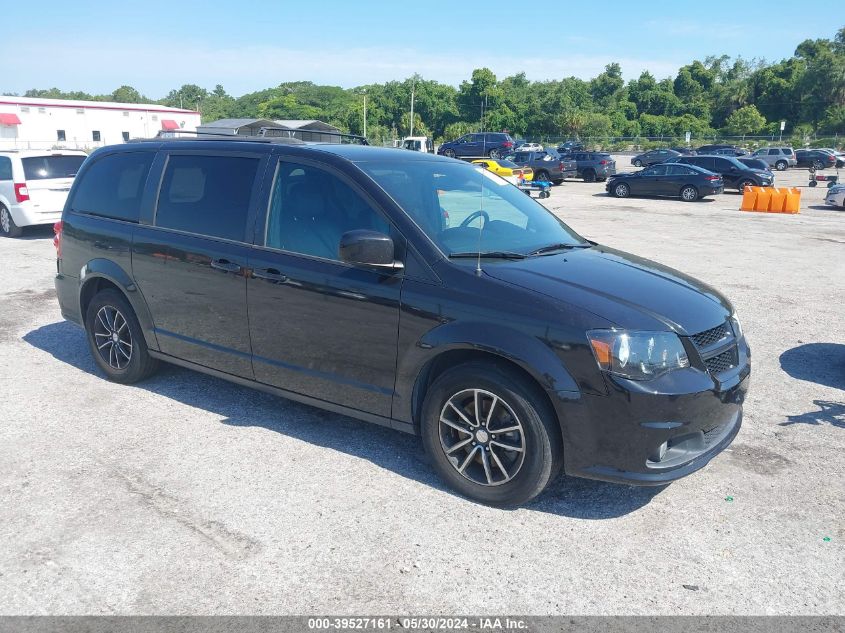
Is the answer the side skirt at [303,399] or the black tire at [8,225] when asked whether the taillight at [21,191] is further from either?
the side skirt at [303,399]

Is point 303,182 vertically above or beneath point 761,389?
above

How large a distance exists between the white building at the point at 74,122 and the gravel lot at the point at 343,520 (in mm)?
60035

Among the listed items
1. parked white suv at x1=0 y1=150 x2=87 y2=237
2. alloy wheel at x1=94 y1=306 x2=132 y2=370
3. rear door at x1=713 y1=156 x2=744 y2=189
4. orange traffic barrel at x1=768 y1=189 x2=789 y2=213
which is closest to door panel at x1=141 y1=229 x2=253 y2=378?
alloy wheel at x1=94 y1=306 x2=132 y2=370

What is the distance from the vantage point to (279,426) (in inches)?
192

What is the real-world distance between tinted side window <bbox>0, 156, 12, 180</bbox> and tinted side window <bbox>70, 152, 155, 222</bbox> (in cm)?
944

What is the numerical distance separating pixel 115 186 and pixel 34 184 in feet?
31.1

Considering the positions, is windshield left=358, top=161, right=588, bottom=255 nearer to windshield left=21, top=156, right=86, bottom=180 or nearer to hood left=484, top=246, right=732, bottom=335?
hood left=484, top=246, right=732, bottom=335

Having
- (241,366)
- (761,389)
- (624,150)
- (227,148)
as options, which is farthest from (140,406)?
(624,150)

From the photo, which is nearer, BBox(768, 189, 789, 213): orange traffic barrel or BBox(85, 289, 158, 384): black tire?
BBox(85, 289, 158, 384): black tire

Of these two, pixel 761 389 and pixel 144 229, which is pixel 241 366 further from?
pixel 761 389

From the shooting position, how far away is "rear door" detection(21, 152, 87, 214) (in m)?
13.6

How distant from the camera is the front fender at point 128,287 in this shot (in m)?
5.30

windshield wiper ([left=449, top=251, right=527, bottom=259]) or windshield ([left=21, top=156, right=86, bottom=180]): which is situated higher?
windshield ([left=21, top=156, right=86, bottom=180])

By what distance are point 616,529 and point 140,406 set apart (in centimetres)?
351
